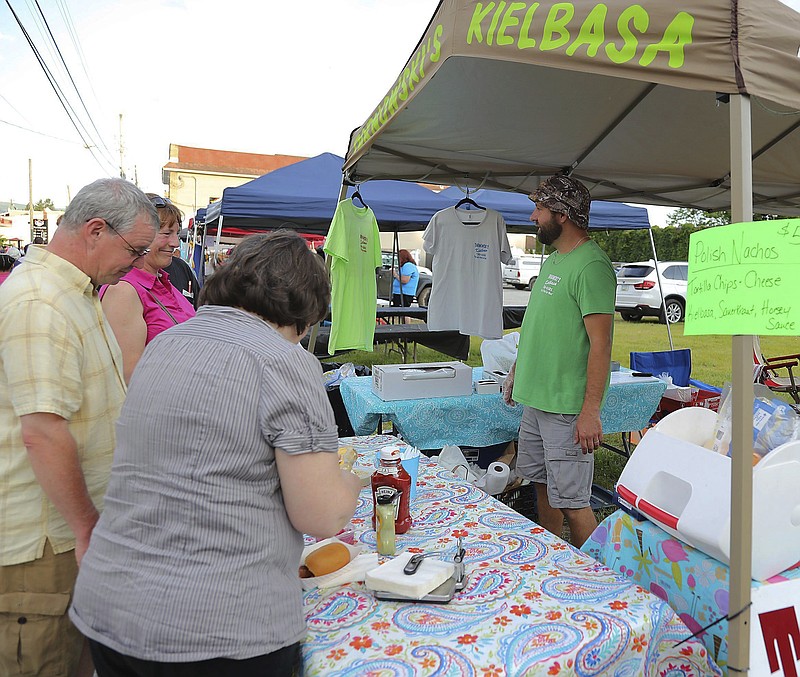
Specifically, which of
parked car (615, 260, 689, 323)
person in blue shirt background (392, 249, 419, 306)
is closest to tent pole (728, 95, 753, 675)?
person in blue shirt background (392, 249, 419, 306)

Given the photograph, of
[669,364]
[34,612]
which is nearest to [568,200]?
[34,612]

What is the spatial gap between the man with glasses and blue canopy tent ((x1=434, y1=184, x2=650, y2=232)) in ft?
18.1

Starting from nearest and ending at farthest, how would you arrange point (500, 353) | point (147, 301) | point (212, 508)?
point (212, 508)
point (147, 301)
point (500, 353)

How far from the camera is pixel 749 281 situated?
1.17 metres

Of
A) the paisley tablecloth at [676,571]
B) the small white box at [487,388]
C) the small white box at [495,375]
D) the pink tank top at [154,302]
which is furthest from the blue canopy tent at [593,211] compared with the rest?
the paisley tablecloth at [676,571]

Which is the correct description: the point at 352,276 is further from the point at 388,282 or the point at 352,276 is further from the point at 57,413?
the point at 388,282

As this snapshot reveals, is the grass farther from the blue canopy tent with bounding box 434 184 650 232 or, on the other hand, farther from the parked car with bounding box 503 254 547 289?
the parked car with bounding box 503 254 547 289

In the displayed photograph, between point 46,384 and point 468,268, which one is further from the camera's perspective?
point 468,268

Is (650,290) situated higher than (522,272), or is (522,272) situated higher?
(522,272)

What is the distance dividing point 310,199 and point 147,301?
14.7 ft

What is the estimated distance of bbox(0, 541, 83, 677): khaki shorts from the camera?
54.7 inches

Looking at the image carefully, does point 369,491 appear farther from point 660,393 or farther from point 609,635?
point 660,393

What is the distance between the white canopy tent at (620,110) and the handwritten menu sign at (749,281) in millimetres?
77

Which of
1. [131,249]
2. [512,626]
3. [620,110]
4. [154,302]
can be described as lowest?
[512,626]
